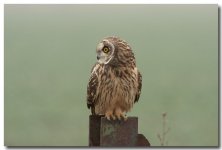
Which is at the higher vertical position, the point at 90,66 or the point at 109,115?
the point at 90,66

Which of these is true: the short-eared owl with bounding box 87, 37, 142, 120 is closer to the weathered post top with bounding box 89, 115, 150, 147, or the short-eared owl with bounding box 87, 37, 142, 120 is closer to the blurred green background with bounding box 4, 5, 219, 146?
the weathered post top with bounding box 89, 115, 150, 147

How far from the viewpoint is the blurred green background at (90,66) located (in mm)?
2574

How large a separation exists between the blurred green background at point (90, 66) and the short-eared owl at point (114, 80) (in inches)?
9.8

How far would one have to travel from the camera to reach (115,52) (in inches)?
87.1

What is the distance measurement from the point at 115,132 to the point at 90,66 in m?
0.52

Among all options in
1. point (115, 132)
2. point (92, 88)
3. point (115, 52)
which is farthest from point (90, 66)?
point (115, 132)

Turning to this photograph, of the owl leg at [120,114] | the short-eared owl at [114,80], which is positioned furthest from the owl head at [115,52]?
Result: the owl leg at [120,114]

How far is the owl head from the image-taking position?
2.22 m

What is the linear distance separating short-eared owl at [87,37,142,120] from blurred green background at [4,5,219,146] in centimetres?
25

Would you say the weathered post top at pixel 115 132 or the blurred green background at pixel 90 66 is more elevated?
the blurred green background at pixel 90 66

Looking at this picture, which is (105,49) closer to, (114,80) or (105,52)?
(105,52)

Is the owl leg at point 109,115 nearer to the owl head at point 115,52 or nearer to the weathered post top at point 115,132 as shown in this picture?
the weathered post top at point 115,132

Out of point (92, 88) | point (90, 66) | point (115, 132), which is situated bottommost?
point (115, 132)

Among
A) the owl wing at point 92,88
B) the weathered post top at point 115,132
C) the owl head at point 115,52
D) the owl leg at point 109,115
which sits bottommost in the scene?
the weathered post top at point 115,132
